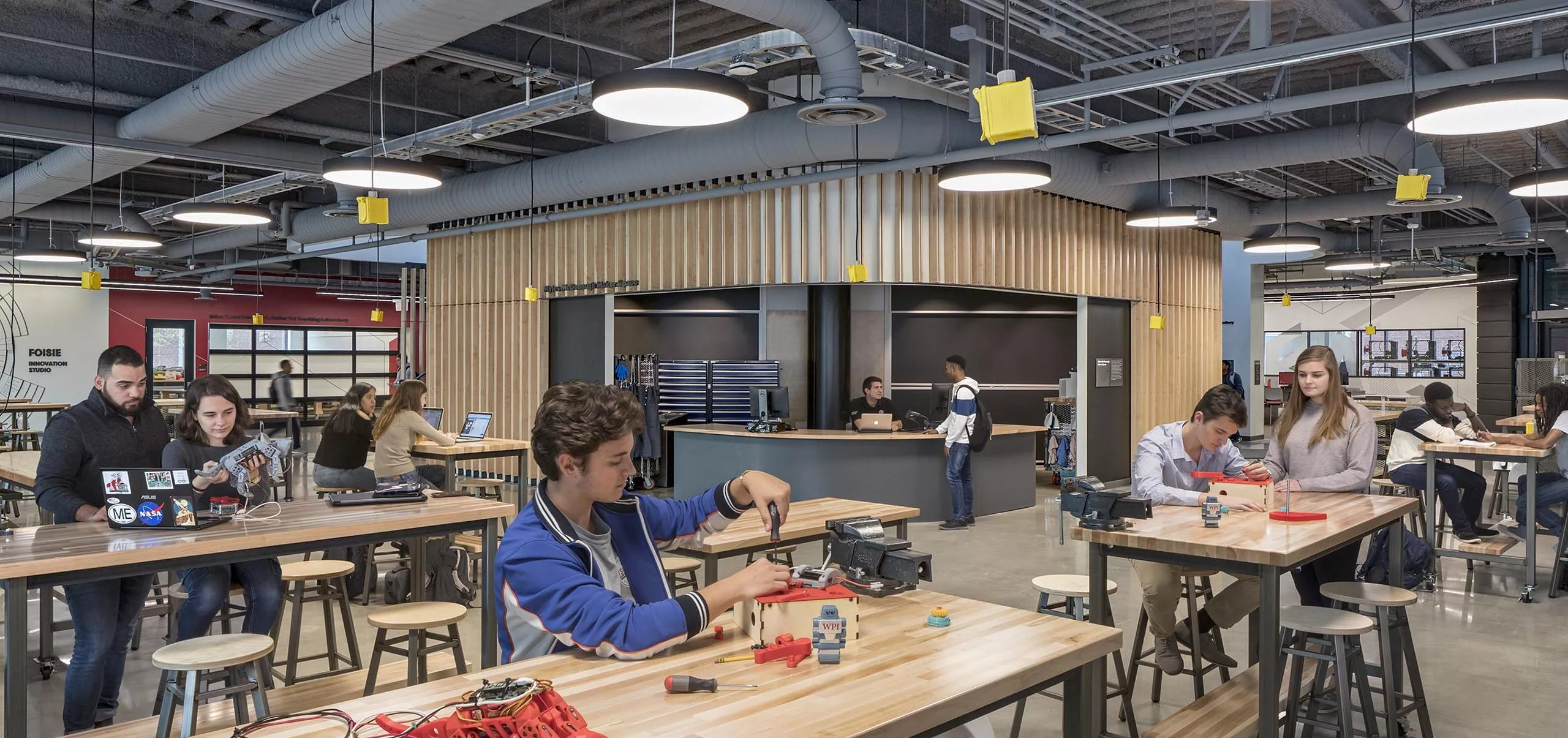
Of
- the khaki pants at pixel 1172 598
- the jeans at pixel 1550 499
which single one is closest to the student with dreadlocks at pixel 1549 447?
the jeans at pixel 1550 499

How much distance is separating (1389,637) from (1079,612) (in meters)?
1.17

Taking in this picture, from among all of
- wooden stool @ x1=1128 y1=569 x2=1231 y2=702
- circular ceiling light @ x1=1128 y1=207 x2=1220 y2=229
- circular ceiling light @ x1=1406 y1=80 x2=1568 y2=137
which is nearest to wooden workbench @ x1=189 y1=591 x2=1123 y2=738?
wooden stool @ x1=1128 y1=569 x2=1231 y2=702

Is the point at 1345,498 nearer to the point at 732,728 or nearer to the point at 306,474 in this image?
the point at 732,728

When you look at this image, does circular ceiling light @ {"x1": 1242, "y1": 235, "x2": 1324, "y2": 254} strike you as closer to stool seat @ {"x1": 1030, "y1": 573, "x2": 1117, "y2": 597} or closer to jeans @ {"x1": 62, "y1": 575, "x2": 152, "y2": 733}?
stool seat @ {"x1": 1030, "y1": 573, "x2": 1117, "y2": 597}

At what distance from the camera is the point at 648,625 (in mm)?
2002

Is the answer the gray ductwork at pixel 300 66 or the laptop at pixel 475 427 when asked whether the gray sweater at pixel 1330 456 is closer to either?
the gray ductwork at pixel 300 66

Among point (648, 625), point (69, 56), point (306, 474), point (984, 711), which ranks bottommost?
point (306, 474)

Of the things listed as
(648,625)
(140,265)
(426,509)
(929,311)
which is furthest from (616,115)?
(140,265)

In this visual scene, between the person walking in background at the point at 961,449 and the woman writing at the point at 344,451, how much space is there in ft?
16.0

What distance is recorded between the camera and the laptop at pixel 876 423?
938cm

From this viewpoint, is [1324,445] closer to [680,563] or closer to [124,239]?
[680,563]

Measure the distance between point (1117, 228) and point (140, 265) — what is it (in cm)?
1725

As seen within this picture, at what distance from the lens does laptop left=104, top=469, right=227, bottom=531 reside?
141 inches

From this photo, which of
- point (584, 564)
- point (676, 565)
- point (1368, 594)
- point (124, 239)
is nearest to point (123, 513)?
point (676, 565)
